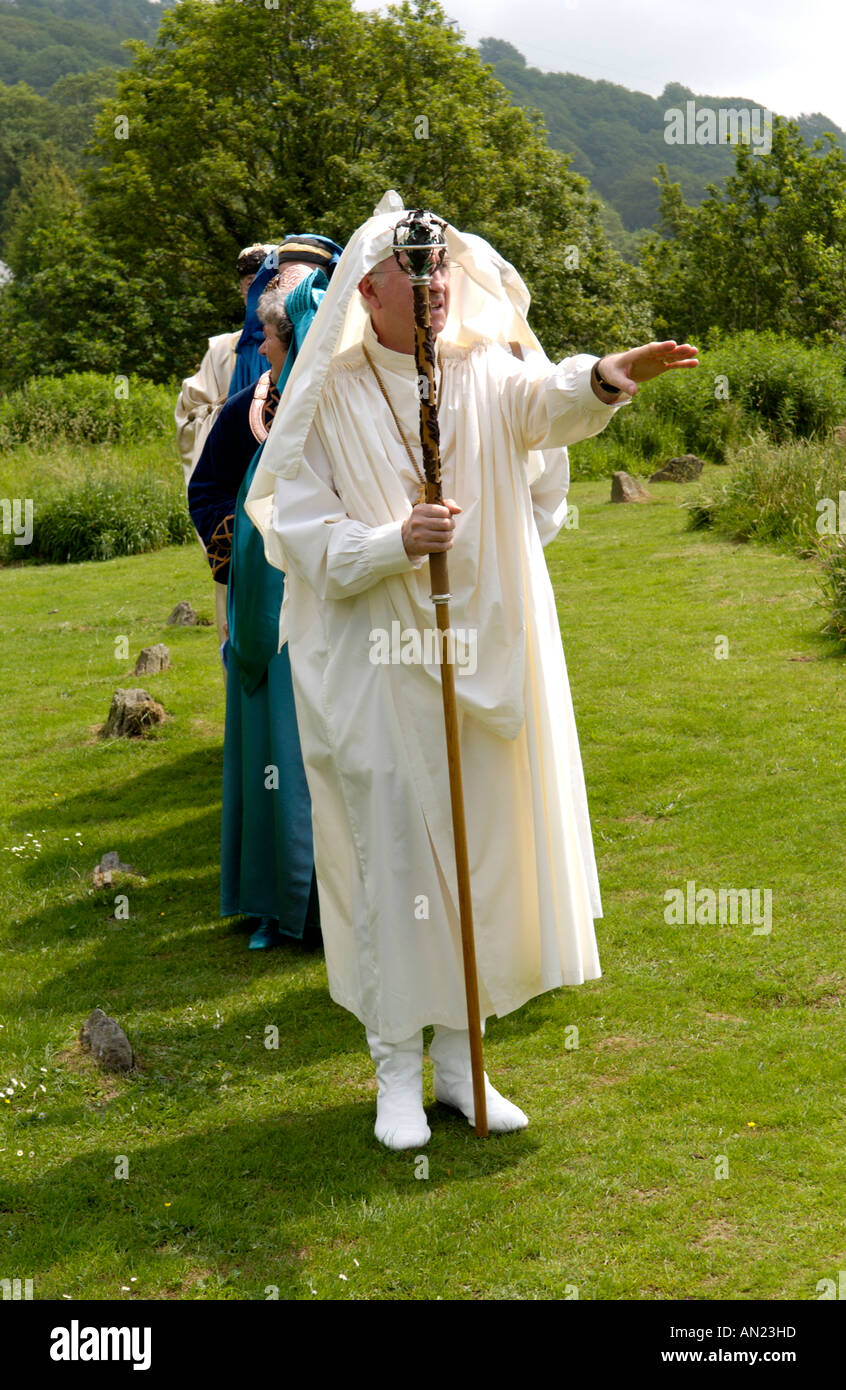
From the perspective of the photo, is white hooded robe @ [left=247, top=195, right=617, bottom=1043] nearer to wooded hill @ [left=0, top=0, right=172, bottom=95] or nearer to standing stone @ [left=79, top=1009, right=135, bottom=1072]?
standing stone @ [left=79, top=1009, right=135, bottom=1072]

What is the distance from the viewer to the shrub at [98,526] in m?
16.9

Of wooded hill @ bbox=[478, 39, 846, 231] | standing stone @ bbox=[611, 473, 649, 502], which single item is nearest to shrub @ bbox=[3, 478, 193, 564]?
standing stone @ bbox=[611, 473, 649, 502]

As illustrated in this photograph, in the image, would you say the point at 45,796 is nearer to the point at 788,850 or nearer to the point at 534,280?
the point at 788,850

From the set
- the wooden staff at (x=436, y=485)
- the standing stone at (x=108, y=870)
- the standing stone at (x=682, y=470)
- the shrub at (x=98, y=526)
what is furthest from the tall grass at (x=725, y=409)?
the wooden staff at (x=436, y=485)

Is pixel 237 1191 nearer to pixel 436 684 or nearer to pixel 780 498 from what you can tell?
pixel 436 684

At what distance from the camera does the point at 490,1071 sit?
4199mm

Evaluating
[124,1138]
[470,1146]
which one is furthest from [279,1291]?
[124,1138]

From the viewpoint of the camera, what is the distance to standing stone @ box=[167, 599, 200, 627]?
1216 centimetres

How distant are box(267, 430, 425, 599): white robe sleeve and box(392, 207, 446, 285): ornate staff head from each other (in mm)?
588

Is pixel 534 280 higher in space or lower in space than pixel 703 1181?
higher

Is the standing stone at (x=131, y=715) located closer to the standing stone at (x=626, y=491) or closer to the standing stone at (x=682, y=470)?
the standing stone at (x=626, y=491)

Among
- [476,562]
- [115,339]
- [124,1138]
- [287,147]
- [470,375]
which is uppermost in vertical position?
[287,147]

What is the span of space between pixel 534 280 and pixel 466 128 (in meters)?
3.87

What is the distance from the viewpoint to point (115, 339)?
99.9 ft
